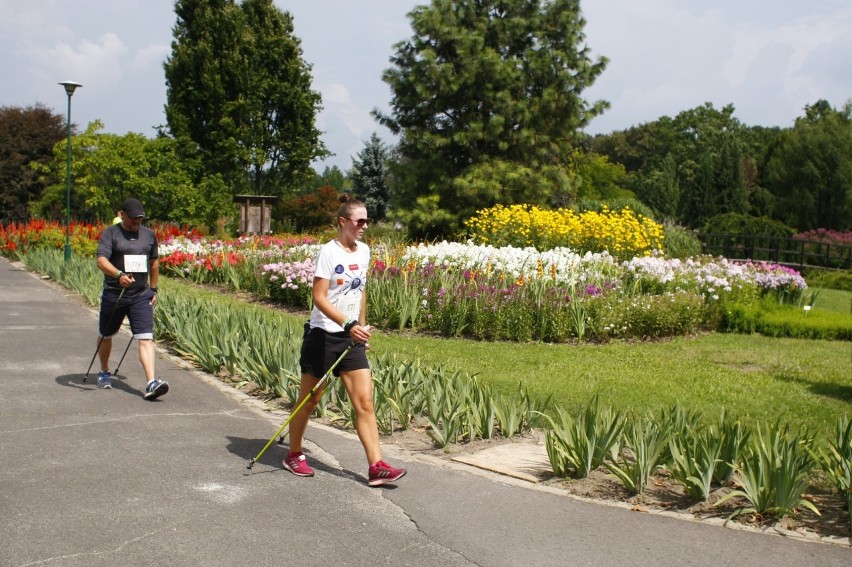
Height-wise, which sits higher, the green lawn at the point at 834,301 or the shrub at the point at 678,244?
the shrub at the point at 678,244

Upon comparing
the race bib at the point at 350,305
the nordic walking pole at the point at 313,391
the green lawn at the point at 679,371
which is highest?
the race bib at the point at 350,305

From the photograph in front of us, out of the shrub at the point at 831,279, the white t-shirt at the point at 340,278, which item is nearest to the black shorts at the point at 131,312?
the white t-shirt at the point at 340,278

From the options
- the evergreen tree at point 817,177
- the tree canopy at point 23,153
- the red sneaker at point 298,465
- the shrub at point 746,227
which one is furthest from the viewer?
the tree canopy at point 23,153

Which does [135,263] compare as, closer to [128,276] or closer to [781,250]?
[128,276]

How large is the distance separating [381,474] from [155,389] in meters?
3.08

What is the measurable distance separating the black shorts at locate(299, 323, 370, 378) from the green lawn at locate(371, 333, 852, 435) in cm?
254

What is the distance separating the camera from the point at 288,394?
7.40 meters

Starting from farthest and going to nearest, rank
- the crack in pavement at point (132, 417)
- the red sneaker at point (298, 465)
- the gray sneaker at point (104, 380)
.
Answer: the gray sneaker at point (104, 380) < the crack in pavement at point (132, 417) < the red sneaker at point (298, 465)

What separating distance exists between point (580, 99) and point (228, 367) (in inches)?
852

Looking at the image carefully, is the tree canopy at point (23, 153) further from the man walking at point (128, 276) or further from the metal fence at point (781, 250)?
the man walking at point (128, 276)

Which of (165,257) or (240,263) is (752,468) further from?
(165,257)

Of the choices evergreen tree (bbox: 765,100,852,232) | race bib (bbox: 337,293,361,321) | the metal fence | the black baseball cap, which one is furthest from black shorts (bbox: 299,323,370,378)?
evergreen tree (bbox: 765,100,852,232)

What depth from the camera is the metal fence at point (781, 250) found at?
28016mm

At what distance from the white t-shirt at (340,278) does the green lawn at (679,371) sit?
262 centimetres
